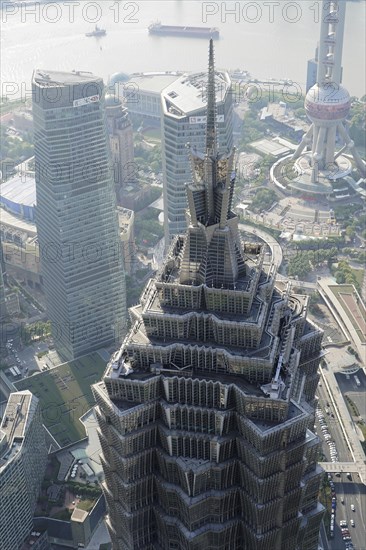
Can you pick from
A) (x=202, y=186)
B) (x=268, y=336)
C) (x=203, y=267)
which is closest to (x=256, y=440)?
(x=268, y=336)

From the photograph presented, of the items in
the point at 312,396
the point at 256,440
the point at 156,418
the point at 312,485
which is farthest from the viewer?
the point at 312,396

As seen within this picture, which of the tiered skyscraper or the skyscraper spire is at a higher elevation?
the skyscraper spire

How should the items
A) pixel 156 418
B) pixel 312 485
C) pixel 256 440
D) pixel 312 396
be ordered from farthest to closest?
pixel 312 396 < pixel 312 485 < pixel 156 418 < pixel 256 440

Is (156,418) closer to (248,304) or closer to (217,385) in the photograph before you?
(217,385)

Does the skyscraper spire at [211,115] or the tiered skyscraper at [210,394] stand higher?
the skyscraper spire at [211,115]

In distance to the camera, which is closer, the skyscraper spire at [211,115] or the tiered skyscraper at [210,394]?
the tiered skyscraper at [210,394]

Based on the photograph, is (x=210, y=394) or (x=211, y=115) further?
(x=211, y=115)

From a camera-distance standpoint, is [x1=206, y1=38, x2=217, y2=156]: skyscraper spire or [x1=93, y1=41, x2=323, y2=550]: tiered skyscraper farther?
[x1=206, y1=38, x2=217, y2=156]: skyscraper spire

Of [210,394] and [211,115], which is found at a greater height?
[211,115]
